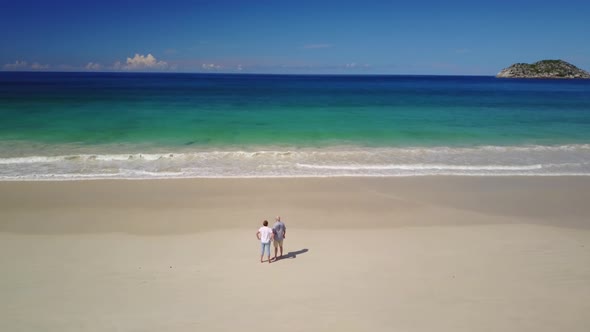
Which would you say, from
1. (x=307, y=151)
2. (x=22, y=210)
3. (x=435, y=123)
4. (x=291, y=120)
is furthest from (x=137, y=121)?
(x=435, y=123)

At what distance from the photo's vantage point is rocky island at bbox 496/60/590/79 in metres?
160

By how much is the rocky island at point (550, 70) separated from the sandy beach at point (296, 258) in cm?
17662

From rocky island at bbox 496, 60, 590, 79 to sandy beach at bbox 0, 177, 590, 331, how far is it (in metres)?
177

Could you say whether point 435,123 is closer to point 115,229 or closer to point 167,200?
point 167,200

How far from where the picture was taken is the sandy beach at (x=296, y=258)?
24.7 ft

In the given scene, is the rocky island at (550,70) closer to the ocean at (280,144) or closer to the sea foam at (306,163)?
the ocean at (280,144)

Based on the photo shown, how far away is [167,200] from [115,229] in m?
2.62

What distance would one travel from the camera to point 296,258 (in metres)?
9.85

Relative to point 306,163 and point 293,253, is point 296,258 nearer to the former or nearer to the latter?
point 293,253

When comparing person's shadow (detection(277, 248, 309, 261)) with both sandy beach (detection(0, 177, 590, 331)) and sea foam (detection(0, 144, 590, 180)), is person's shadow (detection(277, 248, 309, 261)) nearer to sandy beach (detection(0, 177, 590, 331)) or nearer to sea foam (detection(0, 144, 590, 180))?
sandy beach (detection(0, 177, 590, 331))

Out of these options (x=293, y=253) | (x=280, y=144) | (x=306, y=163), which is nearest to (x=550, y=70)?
(x=280, y=144)

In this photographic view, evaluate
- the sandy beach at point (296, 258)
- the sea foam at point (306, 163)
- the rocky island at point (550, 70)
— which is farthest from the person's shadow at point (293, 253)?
the rocky island at point (550, 70)

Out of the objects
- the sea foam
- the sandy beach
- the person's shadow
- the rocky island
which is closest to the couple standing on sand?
the person's shadow

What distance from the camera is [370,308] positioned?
7.73 m
